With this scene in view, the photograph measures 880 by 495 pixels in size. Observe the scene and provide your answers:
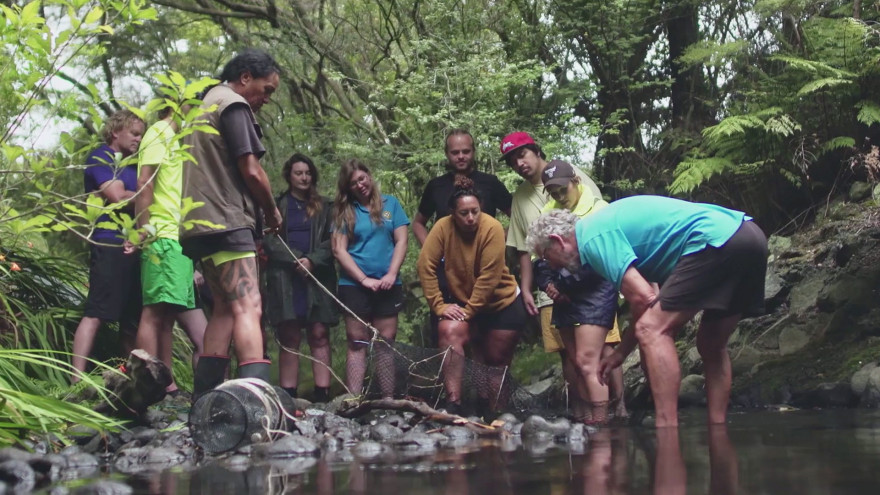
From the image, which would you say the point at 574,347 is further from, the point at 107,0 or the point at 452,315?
the point at 107,0

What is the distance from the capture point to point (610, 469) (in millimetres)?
4008

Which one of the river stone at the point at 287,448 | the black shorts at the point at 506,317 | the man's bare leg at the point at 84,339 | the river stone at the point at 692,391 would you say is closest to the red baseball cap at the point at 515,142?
the black shorts at the point at 506,317

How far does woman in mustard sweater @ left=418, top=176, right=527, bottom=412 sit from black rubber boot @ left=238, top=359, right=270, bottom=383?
232 cm

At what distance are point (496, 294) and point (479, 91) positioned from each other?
10.8ft

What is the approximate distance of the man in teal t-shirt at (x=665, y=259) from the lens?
5340mm

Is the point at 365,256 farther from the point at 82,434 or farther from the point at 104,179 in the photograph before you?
the point at 82,434

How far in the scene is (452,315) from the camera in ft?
25.9

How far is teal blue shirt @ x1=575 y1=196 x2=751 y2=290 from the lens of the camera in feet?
17.6

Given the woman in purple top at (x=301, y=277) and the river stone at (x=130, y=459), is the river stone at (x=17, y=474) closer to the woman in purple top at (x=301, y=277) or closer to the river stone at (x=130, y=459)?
the river stone at (x=130, y=459)

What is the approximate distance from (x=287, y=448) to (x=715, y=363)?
242cm

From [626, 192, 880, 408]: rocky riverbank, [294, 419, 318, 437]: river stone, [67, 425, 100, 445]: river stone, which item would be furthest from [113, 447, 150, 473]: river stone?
[626, 192, 880, 408]: rocky riverbank

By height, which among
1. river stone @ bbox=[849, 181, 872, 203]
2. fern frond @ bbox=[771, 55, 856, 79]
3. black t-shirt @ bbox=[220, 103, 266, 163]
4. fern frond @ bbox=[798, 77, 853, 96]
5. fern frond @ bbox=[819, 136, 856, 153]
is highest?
fern frond @ bbox=[771, 55, 856, 79]

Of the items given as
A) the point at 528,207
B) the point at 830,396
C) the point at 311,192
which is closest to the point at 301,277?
the point at 311,192

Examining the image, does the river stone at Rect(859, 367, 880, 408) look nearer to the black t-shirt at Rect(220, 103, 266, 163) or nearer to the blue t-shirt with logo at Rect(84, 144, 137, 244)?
the black t-shirt at Rect(220, 103, 266, 163)
